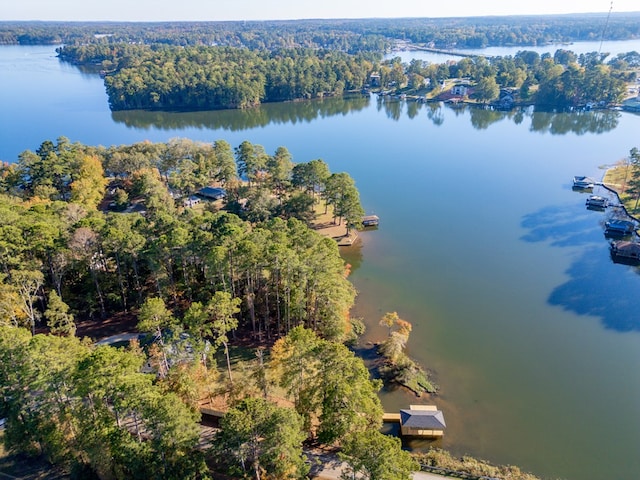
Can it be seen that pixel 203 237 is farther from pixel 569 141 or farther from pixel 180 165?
pixel 569 141

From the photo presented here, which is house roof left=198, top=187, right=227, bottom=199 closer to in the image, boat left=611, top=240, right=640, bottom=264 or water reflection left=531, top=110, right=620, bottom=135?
boat left=611, top=240, right=640, bottom=264

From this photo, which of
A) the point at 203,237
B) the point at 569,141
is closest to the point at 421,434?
the point at 203,237

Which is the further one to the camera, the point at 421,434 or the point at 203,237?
the point at 203,237

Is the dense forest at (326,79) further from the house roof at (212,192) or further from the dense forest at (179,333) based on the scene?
the dense forest at (179,333)

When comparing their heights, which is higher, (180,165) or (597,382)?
(180,165)

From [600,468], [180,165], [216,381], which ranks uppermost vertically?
[180,165]

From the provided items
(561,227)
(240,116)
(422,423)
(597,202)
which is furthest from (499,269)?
(240,116)

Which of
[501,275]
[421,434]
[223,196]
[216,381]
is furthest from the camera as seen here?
[223,196]
